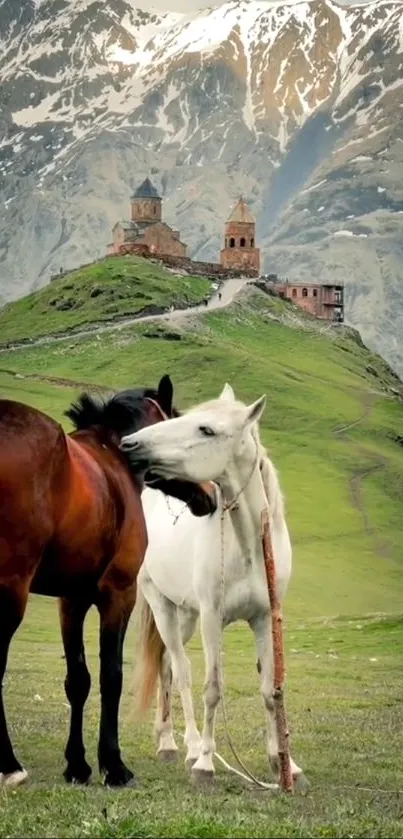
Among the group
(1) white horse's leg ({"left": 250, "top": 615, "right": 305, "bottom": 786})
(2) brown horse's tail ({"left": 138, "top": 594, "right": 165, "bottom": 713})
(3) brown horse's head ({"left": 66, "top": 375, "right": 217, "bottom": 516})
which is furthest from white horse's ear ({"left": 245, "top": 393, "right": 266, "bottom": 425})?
(2) brown horse's tail ({"left": 138, "top": 594, "right": 165, "bottom": 713})

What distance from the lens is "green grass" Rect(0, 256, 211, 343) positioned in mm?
174000

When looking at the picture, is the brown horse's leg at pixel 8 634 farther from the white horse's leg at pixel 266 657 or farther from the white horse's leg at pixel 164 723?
the white horse's leg at pixel 164 723

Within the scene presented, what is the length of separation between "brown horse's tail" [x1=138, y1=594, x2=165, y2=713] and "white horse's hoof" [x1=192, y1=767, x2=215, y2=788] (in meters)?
3.58

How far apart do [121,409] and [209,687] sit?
10.9 feet

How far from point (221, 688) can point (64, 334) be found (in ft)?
506

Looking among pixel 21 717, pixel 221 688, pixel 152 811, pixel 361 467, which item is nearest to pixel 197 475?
pixel 221 688

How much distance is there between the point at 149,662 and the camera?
18656 mm

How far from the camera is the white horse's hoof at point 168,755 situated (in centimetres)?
1770

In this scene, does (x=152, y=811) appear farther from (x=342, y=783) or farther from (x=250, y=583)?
(x=342, y=783)

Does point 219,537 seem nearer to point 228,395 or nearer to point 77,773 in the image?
point 228,395

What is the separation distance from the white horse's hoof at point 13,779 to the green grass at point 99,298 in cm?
15774

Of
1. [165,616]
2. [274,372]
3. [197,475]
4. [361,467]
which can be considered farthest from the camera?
[274,372]

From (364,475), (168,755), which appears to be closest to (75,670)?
(168,755)

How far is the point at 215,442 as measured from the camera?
14.3 metres
